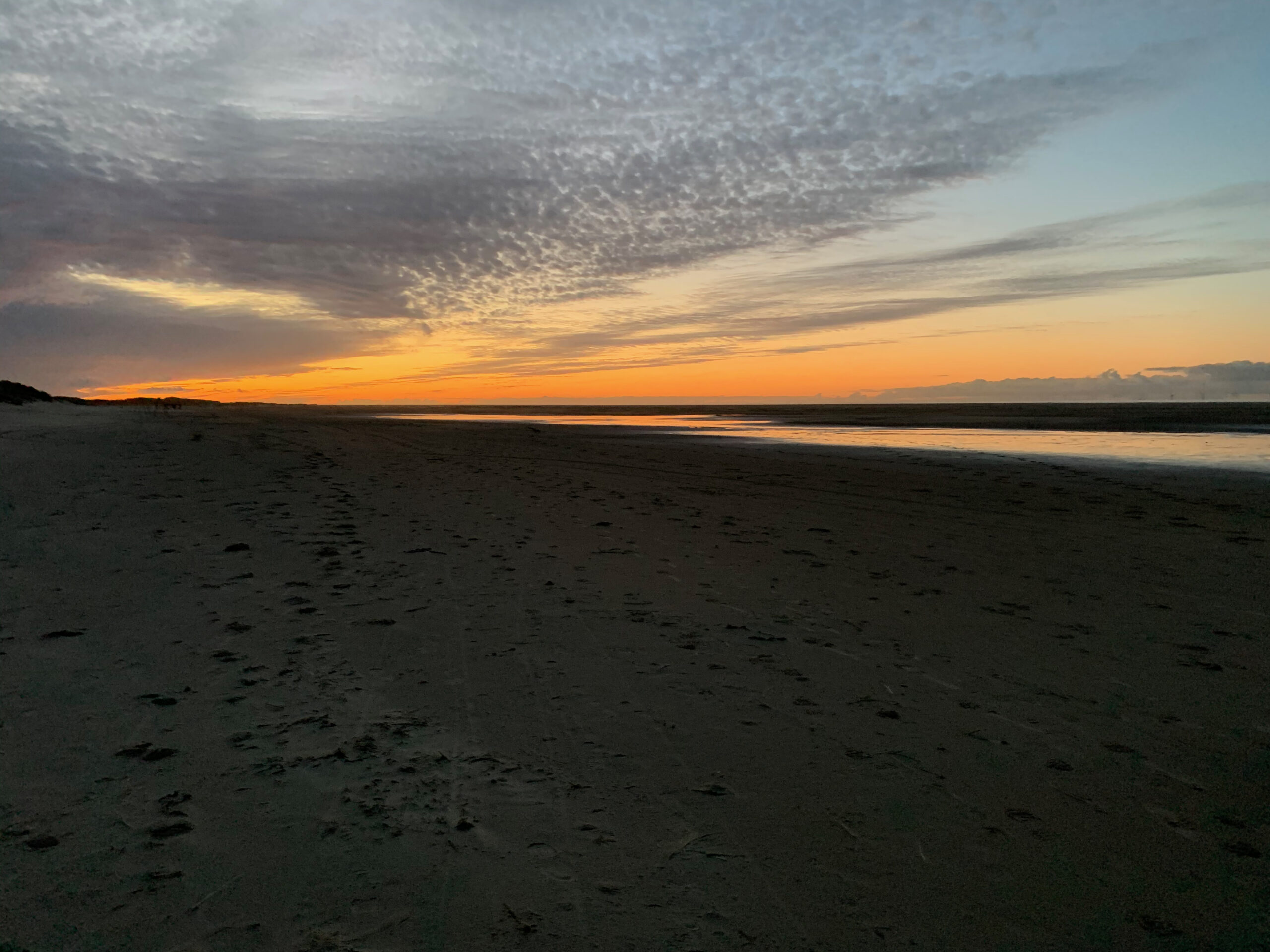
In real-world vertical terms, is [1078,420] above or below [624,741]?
above

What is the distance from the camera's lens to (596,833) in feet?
9.71

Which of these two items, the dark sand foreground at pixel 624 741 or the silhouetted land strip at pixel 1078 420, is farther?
the silhouetted land strip at pixel 1078 420

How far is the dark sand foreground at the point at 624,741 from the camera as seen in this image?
8.32 ft

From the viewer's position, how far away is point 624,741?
376 cm

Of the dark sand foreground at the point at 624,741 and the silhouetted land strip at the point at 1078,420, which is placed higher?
the silhouetted land strip at the point at 1078,420

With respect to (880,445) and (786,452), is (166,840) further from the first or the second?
(880,445)

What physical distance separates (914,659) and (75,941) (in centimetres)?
458

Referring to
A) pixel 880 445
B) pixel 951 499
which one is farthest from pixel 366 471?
pixel 880 445

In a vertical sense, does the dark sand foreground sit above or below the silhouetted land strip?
below

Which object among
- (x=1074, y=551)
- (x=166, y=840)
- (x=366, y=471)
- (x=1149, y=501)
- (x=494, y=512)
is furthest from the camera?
(x=366, y=471)

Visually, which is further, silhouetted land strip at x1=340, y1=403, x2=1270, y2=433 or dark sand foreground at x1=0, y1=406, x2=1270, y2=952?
silhouetted land strip at x1=340, y1=403, x2=1270, y2=433

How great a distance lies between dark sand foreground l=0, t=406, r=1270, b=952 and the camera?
254 cm

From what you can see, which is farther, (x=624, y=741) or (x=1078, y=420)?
(x=1078, y=420)

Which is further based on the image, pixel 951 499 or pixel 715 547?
pixel 951 499
